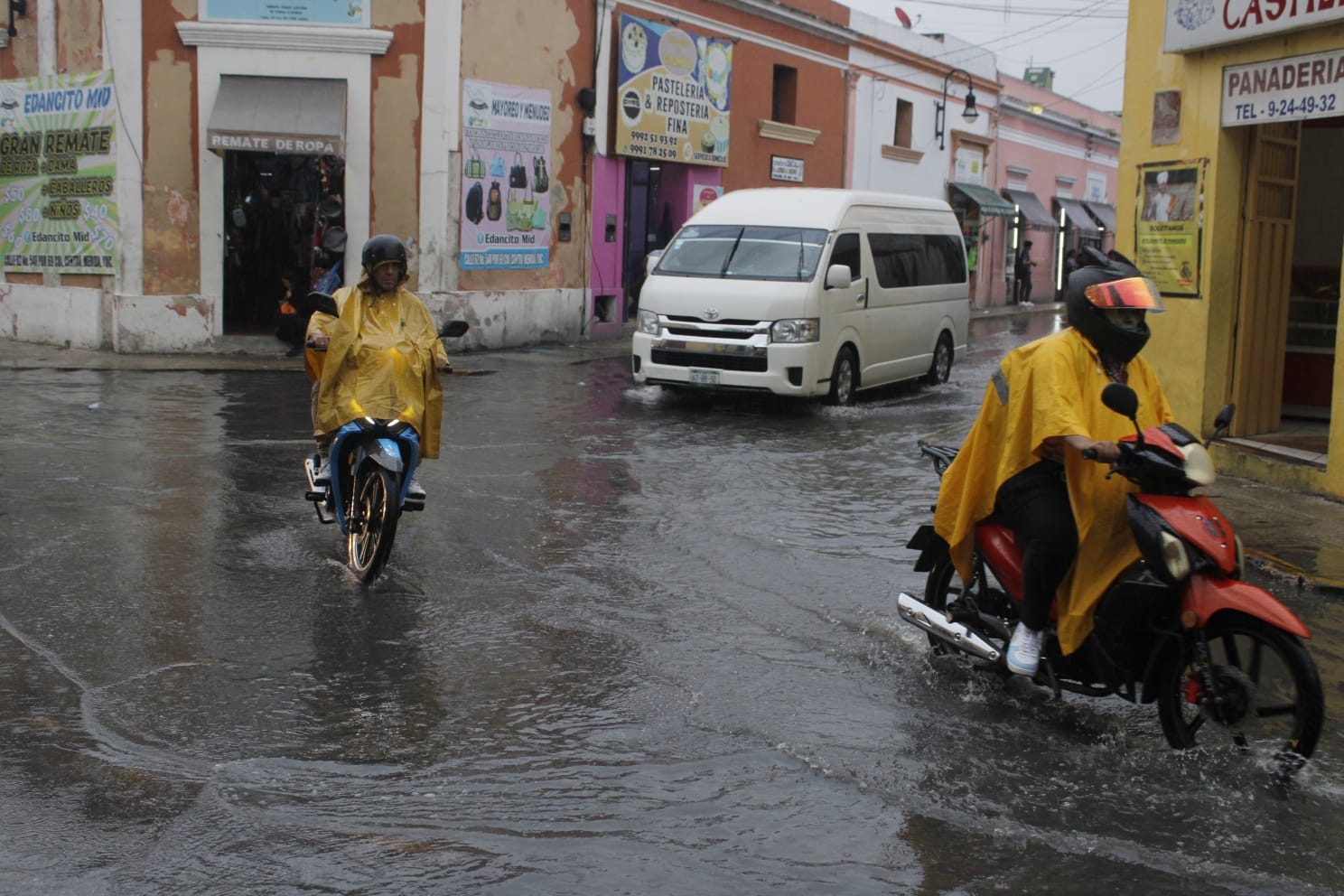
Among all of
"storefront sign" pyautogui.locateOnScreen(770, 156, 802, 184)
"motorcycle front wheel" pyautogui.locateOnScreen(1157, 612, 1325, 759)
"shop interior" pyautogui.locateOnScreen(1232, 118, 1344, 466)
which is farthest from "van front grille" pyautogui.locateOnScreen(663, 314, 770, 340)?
"storefront sign" pyautogui.locateOnScreen(770, 156, 802, 184)

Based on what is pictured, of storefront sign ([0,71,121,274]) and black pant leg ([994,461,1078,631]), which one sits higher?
storefront sign ([0,71,121,274])

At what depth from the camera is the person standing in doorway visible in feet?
129

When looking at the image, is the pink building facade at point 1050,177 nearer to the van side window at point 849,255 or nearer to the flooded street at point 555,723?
the van side window at point 849,255

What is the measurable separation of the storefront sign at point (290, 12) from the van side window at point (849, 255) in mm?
7919

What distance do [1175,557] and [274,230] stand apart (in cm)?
1734

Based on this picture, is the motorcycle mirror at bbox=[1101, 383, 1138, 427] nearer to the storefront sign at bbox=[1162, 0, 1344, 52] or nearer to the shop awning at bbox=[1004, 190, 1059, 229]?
the storefront sign at bbox=[1162, 0, 1344, 52]

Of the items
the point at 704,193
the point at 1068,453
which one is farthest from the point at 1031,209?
the point at 1068,453

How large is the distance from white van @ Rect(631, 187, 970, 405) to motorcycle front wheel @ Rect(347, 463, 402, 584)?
6.84 metres

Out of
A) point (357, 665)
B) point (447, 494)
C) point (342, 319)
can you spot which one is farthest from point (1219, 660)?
point (447, 494)

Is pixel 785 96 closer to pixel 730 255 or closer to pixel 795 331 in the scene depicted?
pixel 730 255

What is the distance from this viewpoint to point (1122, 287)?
16.5 feet

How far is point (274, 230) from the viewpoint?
19953 mm

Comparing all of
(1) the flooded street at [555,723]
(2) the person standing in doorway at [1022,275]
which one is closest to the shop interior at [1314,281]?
(1) the flooded street at [555,723]

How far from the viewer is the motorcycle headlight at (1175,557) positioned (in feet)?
14.7
